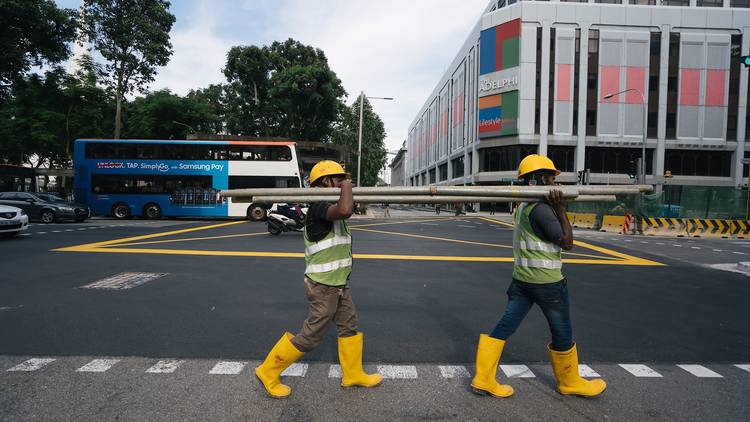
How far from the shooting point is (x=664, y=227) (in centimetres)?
1736

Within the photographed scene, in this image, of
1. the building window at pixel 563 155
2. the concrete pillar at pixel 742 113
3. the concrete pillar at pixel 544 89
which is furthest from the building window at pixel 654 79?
the concrete pillar at pixel 544 89

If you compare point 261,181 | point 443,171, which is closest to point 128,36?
point 261,181

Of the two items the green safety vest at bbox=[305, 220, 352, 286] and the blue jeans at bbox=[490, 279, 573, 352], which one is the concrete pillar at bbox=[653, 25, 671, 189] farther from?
the green safety vest at bbox=[305, 220, 352, 286]

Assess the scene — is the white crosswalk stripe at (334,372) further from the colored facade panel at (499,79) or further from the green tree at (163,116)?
the colored facade panel at (499,79)

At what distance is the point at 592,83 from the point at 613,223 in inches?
1064

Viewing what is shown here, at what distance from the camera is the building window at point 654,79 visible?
4050 cm

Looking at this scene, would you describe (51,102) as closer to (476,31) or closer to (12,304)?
(12,304)

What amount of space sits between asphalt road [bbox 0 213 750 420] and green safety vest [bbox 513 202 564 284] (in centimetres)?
85

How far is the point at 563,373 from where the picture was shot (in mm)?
3047

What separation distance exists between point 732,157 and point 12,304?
53.0 m

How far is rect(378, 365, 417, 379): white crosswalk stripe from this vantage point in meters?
3.34

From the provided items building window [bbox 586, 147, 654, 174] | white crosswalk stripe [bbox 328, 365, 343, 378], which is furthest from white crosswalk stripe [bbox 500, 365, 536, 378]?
building window [bbox 586, 147, 654, 174]

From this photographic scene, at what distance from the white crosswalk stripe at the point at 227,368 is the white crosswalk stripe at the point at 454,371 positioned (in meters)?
1.61

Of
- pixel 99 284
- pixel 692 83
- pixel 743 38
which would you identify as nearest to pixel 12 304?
pixel 99 284
